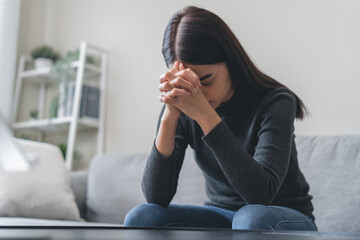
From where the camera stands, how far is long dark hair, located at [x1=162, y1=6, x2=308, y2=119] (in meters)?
1.13

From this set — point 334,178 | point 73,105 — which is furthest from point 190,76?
point 73,105

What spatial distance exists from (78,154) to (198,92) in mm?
2096

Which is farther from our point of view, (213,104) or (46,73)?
A: (46,73)

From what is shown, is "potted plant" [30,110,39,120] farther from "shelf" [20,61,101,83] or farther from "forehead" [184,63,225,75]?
"forehead" [184,63,225,75]

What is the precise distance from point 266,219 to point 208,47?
1.45ft

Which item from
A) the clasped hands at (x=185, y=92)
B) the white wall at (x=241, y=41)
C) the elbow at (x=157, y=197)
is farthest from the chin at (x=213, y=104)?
the white wall at (x=241, y=41)

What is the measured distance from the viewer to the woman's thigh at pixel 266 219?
36.8 inches

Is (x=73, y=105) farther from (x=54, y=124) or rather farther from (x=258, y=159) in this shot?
(x=258, y=159)

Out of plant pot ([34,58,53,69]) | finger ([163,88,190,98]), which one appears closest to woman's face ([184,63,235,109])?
finger ([163,88,190,98])

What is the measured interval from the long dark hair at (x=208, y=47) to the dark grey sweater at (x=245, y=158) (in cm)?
5

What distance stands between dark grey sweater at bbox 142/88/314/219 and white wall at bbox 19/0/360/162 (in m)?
0.84

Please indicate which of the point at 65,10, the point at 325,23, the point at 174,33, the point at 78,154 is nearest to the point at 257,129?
the point at 174,33

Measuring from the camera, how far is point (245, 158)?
1027 millimetres

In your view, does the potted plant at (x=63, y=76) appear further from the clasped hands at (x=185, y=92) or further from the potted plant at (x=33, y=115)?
the clasped hands at (x=185, y=92)
